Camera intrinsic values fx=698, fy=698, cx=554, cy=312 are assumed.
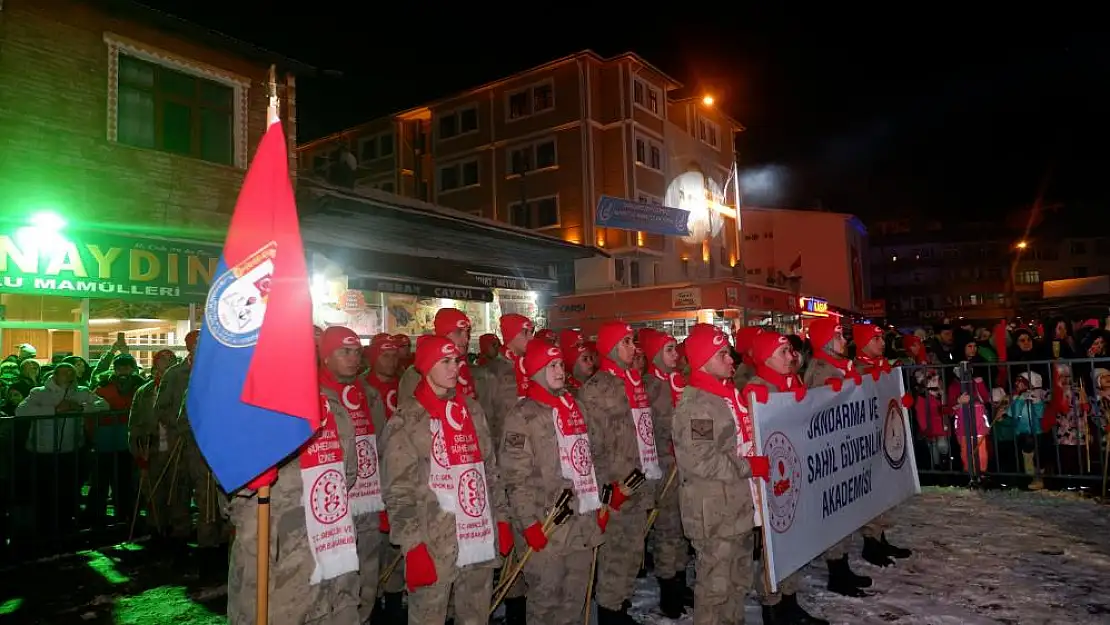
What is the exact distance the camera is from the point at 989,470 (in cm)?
982

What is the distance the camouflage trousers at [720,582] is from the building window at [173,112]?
483 inches

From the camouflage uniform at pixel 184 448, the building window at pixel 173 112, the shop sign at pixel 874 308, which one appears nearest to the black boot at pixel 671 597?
the camouflage uniform at pixel 184 448

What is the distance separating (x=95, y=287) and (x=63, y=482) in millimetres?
4207

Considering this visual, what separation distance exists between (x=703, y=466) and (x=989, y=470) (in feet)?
24.4

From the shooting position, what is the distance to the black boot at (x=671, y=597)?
570cm

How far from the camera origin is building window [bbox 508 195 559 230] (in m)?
34.0

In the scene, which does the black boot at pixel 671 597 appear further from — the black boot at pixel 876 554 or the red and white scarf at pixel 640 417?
the black boot at pixel 876 554

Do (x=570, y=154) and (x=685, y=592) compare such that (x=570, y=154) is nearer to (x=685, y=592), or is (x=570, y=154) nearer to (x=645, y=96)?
(x=645, y=96)

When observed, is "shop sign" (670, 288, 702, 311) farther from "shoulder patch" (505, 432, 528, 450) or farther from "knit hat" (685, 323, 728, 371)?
"shoulder patch" (505, 432, 528, 450)

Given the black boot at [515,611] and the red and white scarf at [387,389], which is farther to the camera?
the red and white scarf at [387,389]

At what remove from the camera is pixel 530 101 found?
3503 centimetres

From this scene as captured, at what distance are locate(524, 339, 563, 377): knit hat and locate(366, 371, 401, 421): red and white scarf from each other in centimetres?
221

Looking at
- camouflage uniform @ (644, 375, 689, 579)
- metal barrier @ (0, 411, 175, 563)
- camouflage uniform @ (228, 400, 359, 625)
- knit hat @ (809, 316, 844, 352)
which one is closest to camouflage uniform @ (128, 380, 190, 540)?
metal barrier @ (0, 411, 175, 563)

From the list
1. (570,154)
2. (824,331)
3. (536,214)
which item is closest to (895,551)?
(824,331)
